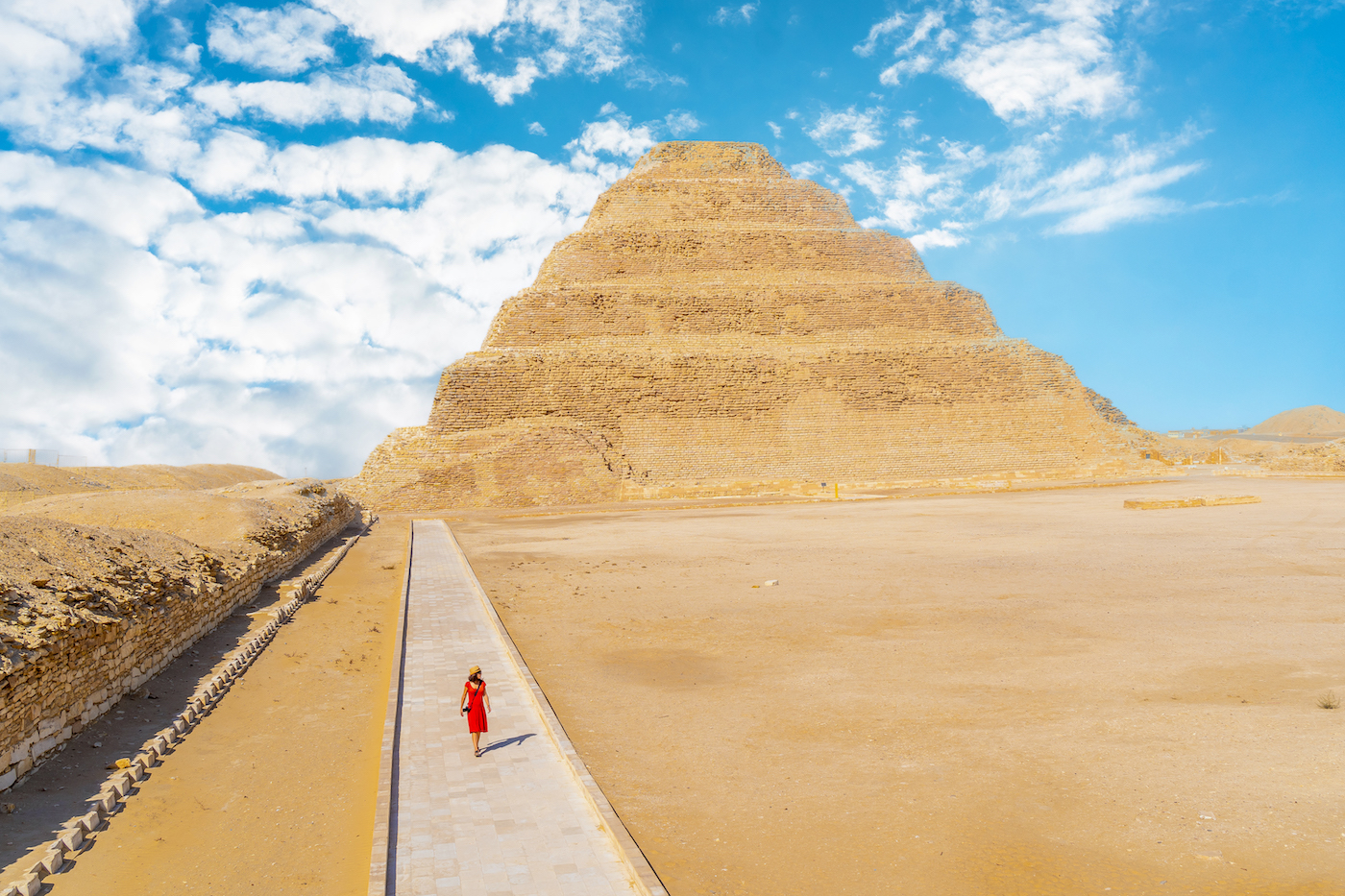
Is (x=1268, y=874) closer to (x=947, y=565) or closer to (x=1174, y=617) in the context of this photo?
(x=1174, y=617)

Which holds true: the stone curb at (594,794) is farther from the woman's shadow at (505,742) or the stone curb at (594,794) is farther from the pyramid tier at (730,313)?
the pyramid tier at (730,313)

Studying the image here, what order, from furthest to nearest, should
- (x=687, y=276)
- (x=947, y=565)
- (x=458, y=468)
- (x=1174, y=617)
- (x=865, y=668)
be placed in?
(x=687, y=276), (x=458, y=468), (x=947, y=565), (x=1174, y=617), (x=865, y=668)

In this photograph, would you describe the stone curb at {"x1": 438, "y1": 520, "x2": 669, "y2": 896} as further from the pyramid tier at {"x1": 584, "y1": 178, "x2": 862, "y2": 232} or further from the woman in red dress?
the pyramid tier at {"x1": 584, "y1": 178, "x2": 862, "y2": 232}

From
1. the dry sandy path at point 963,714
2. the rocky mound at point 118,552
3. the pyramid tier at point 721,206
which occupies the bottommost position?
the dry sandy path at point 963,714

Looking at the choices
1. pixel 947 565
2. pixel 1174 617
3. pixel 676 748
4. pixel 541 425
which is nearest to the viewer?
pixel 676 748

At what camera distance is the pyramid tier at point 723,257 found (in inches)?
1742

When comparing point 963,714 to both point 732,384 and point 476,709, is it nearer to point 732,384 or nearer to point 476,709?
point 476,709

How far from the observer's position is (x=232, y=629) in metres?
10.1

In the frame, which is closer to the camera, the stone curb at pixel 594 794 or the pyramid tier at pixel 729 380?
the stone curb at pixel 594 794

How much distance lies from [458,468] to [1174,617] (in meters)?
26.7

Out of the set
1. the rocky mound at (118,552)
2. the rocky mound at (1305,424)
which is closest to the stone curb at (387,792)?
the rocky mound at (118,552)

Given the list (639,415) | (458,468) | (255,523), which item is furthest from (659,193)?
(255,523)

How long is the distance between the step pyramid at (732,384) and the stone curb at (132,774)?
23219 mm

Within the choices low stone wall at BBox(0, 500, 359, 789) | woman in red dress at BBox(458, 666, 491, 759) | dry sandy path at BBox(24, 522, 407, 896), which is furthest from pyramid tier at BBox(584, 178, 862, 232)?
woman in red dress at BBox(458, 666, 491, 759)
